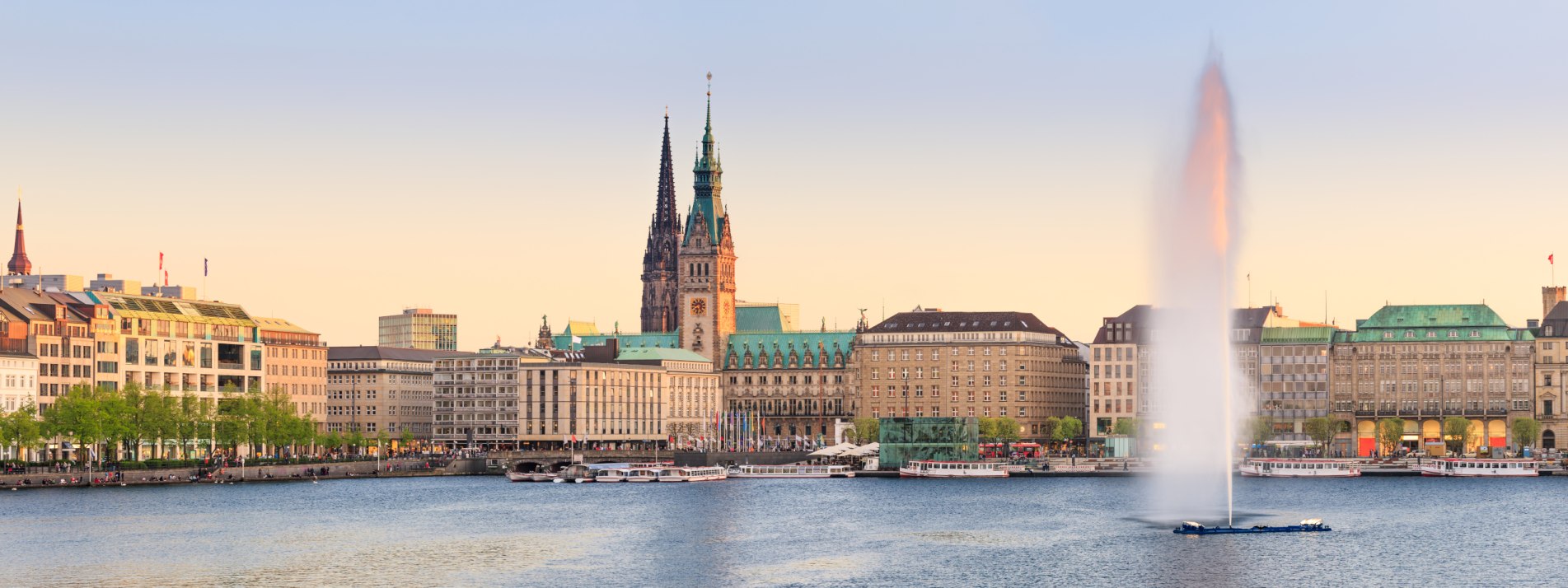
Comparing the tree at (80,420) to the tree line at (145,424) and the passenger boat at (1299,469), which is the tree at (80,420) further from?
the passenger boat at (1299,469)

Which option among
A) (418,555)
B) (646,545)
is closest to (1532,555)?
(646,545)

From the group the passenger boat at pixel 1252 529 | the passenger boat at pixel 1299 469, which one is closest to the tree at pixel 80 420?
the passenger boat at pixel 1252 529

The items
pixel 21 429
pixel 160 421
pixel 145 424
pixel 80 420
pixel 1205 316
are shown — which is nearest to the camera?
pixel 1205 316

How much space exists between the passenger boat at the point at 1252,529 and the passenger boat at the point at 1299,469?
7500cm

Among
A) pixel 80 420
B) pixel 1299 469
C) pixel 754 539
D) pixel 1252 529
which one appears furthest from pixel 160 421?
pixel 1252 529

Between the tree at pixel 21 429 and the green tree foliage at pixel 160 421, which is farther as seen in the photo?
the green tree foliage at pixel 160 421

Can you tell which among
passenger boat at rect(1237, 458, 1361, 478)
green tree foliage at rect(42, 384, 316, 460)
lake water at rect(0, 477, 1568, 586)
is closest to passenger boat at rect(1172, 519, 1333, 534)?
lake water at rect(0, 477, 1568, 586)

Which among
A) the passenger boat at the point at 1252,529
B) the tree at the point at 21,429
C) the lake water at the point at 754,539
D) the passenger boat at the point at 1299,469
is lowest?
the lake water at the point at 754,539

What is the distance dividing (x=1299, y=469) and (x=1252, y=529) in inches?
3420

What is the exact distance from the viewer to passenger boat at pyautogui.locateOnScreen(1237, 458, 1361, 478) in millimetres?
195750

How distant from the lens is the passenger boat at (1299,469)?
196m

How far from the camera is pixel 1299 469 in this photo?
648ft

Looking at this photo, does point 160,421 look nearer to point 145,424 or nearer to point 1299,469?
point 145,424

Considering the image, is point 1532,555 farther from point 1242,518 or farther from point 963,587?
point 963,587
